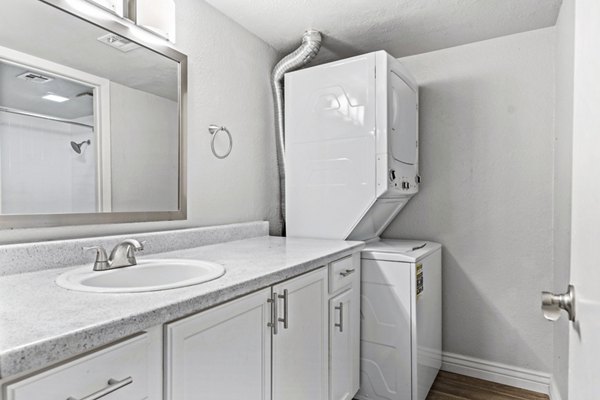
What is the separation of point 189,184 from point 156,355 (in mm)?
1194

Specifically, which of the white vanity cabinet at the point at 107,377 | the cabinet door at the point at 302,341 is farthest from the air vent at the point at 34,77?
the cabinet door at the point at 302,341

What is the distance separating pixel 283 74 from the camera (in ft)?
8.36

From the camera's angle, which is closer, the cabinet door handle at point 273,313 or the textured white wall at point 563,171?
the cabinet door handle at point 273,313

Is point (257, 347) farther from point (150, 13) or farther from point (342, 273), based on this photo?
point (150, 13)

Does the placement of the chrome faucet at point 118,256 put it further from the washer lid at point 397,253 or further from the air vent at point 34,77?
the washer lid at point 397,253

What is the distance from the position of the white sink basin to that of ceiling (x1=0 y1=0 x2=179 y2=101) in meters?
0.83

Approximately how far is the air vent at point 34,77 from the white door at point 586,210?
5.32 ft

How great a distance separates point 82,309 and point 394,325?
1636mm

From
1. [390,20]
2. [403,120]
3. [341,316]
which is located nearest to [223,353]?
[341,316]

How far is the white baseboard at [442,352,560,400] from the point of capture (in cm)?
231

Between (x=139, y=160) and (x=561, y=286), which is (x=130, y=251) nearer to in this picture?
(x=139, y=160)

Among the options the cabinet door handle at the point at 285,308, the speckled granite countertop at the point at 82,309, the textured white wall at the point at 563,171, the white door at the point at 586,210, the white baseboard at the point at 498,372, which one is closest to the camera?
the white door at the point at 586,210

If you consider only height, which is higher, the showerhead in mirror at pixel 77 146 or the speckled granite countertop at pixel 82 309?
the showerhead in mirror at pixel 77 146

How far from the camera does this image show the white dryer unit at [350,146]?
83.8 inches
